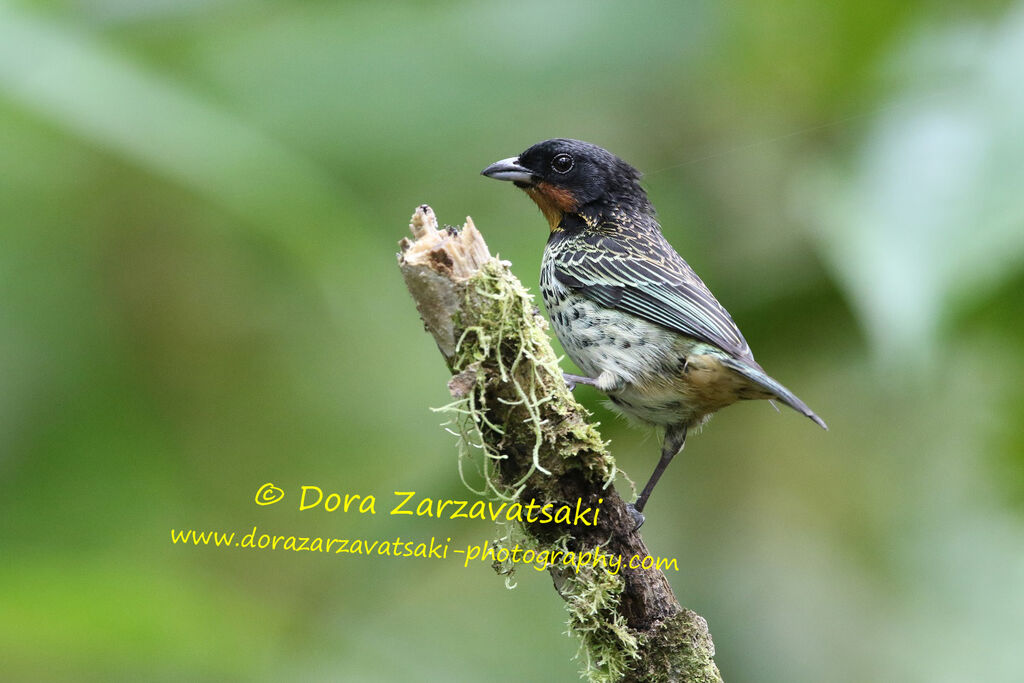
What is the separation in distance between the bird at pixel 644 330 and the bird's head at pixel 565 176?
2 centimetres

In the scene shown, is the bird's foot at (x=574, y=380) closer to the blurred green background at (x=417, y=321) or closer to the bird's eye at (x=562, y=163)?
the blurred green background at (x=417, y=321)

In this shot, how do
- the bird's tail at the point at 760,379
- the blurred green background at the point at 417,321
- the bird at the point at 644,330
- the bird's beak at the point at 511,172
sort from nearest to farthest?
1. the bird's tail at the point at 760,379
2. the bird at the point at 644,330
3. the blurred green background at the point at 417,321
4. the bird's beak at the point at 511,172

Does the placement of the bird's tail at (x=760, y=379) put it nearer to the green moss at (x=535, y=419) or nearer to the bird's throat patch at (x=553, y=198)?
the green moss at (x=535, y=419)

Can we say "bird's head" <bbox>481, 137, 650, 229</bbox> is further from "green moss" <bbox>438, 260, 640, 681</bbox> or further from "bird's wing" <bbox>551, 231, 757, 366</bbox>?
"green moss" <bbox>438, 260, 640, 681</bbox>

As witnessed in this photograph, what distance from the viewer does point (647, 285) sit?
11.3 feet

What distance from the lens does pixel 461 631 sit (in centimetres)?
531

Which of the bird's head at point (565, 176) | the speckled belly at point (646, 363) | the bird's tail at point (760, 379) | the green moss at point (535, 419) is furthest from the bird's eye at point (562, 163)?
the green moss at point (535, 419)

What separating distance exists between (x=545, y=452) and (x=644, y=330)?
104cm

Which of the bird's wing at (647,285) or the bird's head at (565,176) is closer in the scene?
the bird's wing at (647,285)

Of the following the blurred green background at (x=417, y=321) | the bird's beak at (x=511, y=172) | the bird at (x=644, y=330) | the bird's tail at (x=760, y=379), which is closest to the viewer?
A: the bird's tail at (x=760, y=379)

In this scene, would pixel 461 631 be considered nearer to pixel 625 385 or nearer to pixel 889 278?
pixel 625 385

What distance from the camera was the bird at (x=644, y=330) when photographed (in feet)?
10.6

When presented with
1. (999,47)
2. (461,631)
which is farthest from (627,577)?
(461,631)

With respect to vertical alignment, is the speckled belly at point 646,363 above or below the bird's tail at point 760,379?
below
